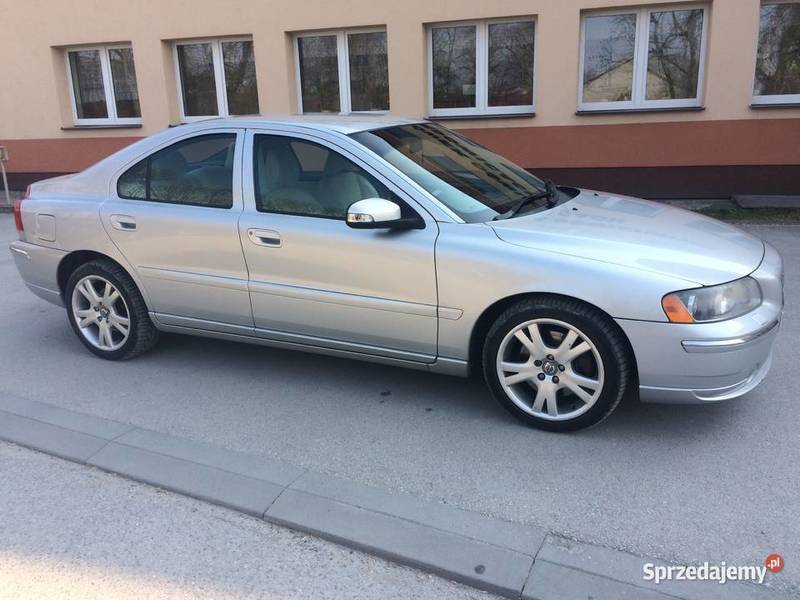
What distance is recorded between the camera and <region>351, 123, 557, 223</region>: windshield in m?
3.92

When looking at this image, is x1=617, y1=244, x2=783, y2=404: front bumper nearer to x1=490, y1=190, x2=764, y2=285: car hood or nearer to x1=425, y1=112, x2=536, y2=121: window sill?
x1=490, y1=190, x2=764, y2=285: car hood

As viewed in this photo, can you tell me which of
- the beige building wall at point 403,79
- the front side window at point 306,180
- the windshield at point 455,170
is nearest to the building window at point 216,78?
the beige building wall at point 403,79

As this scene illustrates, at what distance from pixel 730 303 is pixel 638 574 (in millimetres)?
1404

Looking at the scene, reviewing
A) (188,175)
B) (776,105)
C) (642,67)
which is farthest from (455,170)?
(776,105)

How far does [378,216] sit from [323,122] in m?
1.03

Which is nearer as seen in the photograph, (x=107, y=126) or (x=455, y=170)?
(x=455, y=170)

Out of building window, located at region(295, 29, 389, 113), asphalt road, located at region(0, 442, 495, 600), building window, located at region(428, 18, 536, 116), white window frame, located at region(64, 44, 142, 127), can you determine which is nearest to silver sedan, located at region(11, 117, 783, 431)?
asphalt road, located at region(0, 442, 495, 600)

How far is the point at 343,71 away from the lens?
11164 millimetres

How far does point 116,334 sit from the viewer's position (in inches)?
193

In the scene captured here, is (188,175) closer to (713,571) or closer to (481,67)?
(713,571)

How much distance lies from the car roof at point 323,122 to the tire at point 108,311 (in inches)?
45.4

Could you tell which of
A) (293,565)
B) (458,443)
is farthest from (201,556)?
(458,443)

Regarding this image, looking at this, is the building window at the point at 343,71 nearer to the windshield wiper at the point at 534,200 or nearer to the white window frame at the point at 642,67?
the white window frame at the point at 642,67

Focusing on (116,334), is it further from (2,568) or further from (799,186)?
(799,186)
